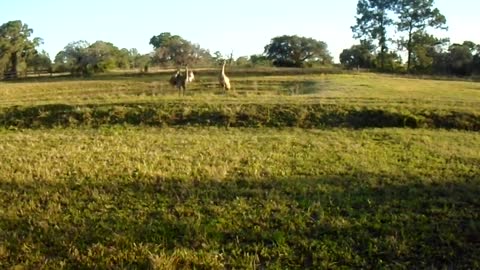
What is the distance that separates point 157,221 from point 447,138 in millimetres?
9016

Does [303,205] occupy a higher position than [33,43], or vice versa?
[33,43]

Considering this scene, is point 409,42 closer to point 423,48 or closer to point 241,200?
point 423,48

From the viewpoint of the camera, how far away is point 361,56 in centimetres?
6519

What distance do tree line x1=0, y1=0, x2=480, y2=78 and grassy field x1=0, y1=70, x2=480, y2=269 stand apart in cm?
4556

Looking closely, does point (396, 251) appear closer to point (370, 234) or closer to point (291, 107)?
point (370, 234)

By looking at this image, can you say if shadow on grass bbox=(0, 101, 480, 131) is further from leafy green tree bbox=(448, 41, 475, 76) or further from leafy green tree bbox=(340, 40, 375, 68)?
leafy green tree bbox=(340, 40, 375, 68)

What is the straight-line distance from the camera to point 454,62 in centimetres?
5544

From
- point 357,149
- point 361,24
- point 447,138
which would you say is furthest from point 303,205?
point 361,24

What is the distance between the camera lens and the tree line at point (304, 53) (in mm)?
58750

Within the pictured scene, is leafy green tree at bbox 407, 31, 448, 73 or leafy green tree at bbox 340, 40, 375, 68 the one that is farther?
leafy green tree at bbox 340, 40, 375, 68

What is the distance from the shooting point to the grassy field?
4.97 meters

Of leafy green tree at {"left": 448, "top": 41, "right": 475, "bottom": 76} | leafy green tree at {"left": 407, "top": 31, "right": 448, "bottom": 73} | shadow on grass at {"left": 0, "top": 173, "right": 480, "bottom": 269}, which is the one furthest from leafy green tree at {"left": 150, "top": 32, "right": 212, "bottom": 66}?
shadow on grass at {"left": 0, "top": 173, "right": 480, "bottom": 269}

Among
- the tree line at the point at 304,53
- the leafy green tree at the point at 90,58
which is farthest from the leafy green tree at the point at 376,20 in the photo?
the leafy green tree at the point at 90,58

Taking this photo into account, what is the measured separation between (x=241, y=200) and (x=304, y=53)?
2928 inches
